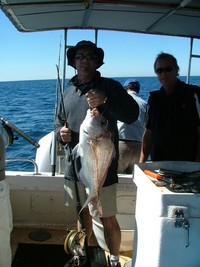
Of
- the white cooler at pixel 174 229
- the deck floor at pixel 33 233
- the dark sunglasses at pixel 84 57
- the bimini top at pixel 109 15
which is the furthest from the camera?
the deck floor at pixel 33 233

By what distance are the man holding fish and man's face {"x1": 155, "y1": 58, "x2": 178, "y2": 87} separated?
0.54 m

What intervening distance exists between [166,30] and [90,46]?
1.83 metres

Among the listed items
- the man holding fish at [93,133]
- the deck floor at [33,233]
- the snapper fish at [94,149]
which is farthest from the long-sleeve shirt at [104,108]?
the deck floor at [33,233]

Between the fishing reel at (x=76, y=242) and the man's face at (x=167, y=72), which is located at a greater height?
the man's face at (x=167, y=72)

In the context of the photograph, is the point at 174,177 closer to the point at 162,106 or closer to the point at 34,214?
the point at 162,106

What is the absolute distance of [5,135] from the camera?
302 cm

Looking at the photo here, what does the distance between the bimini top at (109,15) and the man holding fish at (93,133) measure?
59 centimetres

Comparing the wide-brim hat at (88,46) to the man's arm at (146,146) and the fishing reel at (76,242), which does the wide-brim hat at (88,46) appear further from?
the fishing reel at (76,242)

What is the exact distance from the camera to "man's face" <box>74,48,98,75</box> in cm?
310

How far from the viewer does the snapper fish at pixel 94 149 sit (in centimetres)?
251

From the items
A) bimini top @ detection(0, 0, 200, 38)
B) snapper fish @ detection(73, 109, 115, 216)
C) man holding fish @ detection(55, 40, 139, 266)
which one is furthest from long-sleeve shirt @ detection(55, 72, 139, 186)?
bimini top @ detection(0, 0, 200, 38)

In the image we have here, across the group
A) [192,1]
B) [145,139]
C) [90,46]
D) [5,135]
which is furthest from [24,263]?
[192,1]

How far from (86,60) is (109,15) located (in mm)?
1091

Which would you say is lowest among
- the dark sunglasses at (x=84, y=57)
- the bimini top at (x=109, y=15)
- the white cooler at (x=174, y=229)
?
the white cooler at (x=174, y=229)
